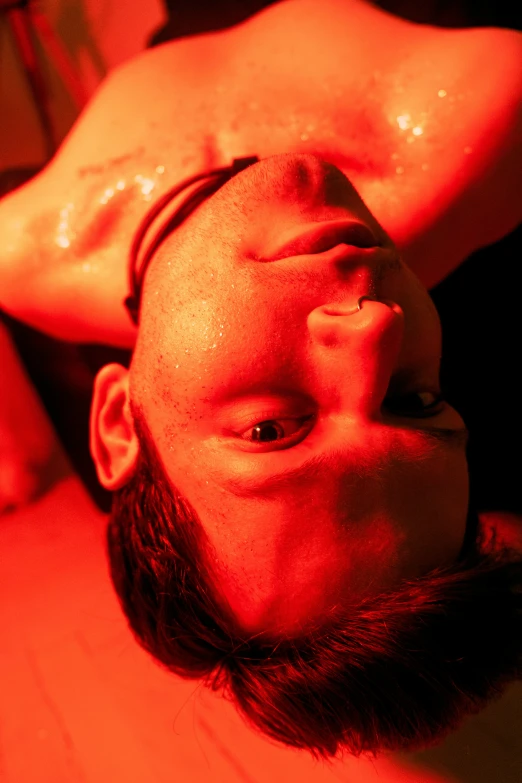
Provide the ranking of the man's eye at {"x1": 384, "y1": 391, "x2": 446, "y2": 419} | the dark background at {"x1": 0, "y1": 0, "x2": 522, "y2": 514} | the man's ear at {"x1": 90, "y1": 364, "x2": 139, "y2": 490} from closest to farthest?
1. the man's eye at {"x1": 384, "y1": 391, "x2": 446, "y2": 419}
2. the man's ear at {"x1": 90, "y1": 364, "x2": 139, "y2": 490}
3. the dark background at {"x1": 0, "y1": 0, "x2": 522, "y2": 514}

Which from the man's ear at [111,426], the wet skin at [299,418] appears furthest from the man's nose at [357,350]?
the man's ear at [111,426]

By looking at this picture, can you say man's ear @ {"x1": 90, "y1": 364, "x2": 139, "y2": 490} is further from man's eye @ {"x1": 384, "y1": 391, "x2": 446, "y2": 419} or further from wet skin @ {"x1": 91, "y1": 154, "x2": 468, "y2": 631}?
man's eye @ {"x1": 384, "y1": 391, "x2": 446, "y2": 419}

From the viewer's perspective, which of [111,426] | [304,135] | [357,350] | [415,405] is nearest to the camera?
[357,350]

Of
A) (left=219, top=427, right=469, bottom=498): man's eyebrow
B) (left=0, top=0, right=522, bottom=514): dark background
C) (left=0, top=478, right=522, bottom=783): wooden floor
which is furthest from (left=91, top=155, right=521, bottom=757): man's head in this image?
(left=0, top=0, right=522, bottom=514): dark background

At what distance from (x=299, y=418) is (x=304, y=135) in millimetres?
589

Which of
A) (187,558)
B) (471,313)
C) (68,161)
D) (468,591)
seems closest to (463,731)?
(468,591)

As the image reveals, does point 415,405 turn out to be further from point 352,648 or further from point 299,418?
point 352,648

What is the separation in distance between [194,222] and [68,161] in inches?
18.2

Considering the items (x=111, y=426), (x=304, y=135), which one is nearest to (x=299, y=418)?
(x=111, y=426)

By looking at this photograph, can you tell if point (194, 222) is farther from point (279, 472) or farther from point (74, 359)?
point (74, 359)

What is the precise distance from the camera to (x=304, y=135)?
Answer: 3.26 ft

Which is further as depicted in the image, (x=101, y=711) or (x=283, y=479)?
(x=101, y=711)

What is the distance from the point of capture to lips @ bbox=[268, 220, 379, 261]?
0.67 metres

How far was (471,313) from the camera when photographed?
1182 mm
